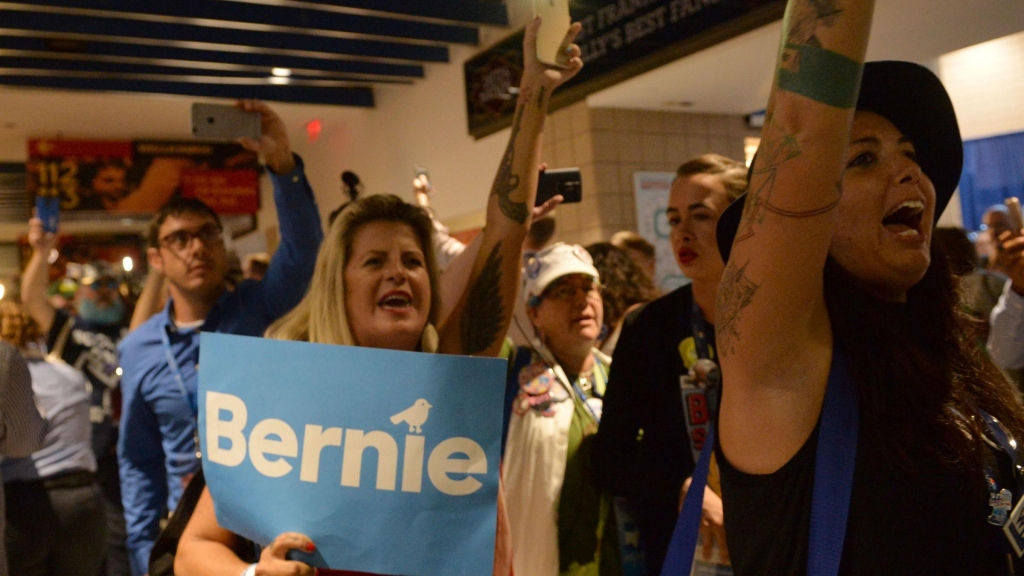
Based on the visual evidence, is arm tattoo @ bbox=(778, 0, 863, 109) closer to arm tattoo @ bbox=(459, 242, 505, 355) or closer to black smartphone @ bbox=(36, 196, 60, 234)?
arm tattoo @ bbox=(459, 242, 505, 355)

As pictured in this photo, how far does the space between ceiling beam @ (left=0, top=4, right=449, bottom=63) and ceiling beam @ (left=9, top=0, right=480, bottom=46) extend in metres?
0.09

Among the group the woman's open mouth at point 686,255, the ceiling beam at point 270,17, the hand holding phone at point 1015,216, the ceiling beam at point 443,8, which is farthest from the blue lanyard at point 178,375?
the ceiling beam at point 270,17

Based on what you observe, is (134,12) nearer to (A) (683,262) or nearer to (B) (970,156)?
(A) (683,262)

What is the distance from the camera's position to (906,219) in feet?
3.20

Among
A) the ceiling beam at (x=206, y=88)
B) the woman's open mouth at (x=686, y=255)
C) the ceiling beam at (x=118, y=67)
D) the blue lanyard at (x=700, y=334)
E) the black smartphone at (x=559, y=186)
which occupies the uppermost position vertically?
the ceiling beam at (x=118, y=67)

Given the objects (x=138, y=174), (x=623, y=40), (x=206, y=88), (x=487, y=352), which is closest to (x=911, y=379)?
(x=487, y=352)

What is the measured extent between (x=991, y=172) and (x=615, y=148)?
433 centimetres

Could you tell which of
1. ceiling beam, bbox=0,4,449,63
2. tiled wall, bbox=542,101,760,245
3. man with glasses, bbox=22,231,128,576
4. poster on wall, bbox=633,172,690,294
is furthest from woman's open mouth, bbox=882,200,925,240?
ceiling beam, bbox=0,4,449,63

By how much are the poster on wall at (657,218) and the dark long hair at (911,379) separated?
15.3 feet

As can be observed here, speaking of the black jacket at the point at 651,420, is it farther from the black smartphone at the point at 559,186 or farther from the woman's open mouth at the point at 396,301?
the woman's open mouth at the point at 396,301

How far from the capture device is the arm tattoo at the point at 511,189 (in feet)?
5.37

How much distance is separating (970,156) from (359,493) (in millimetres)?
8250

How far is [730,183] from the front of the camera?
187cm

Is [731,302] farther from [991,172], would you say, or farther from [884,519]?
[991,172]
